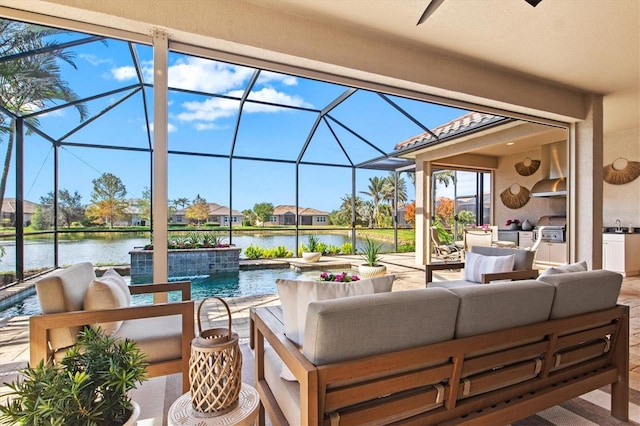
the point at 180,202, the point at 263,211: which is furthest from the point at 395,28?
the point at 180,202

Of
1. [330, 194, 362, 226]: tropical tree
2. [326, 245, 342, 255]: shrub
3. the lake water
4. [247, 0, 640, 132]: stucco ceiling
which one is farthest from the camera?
[330, 194, 362, 226]: tropical tree

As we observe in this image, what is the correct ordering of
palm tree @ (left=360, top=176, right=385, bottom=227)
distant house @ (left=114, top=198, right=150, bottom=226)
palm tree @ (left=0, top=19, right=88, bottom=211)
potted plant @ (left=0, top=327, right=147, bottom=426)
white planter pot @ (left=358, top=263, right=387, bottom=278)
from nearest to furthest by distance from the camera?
potted plant @ (left=0, top=327, right=147, bottom=426) → palm tree @ (left=0, top=19, right=88, bottom=211) → white planter pot @ (left=358, top=263, right=387, bottom=278) → distant house @ (left=114, top=198, right=150, bottom=226) → palm tree @ (left=360, top=176, right=385, bottom=227)

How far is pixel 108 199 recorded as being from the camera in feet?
19.6

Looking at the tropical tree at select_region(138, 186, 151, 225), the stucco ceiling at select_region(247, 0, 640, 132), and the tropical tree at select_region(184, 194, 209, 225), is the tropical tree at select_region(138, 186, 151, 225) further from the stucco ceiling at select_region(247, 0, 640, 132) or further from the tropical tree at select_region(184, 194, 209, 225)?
the stucco ceiling at select_region(247, 0, 640, 132)

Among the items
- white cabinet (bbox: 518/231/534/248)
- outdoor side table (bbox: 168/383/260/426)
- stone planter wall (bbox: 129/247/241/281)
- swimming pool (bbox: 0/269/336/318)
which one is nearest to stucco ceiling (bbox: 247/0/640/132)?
outdoor side table (bbox: 168/383/260/426)

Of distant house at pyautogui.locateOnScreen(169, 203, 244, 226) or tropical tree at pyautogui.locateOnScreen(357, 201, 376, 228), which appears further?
tropical tree at pyautogui.locateOnScreen(357, 201, 376, 228)

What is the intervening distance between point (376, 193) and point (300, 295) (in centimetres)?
1040

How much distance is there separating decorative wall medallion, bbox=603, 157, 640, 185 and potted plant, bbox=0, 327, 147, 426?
8.55 meters

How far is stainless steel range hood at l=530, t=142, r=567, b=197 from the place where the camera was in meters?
7.10

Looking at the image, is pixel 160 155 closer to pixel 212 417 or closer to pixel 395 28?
Answer: pixel 212 417

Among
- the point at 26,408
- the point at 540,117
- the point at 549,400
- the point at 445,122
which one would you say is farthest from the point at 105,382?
the point at 445,122

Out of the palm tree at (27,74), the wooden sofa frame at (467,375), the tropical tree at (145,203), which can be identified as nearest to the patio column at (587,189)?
the wooden sofa frame at (467,375)

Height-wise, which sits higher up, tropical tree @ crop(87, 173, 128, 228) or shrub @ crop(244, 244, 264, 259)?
tropical tree @ crop(87, 173, 128, 228)

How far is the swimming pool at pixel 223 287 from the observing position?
4.00 metres
